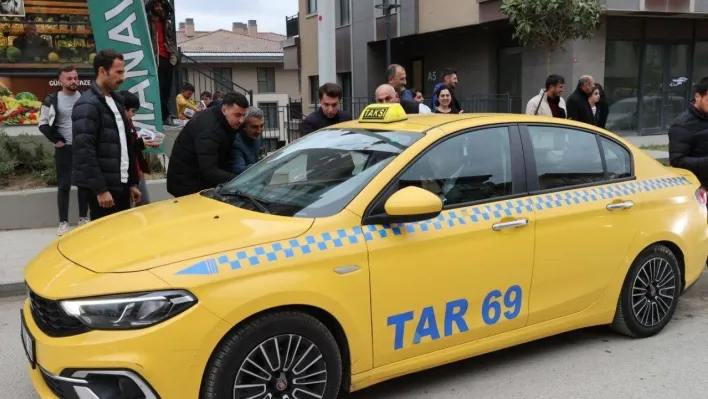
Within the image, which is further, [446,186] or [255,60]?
[255,60]

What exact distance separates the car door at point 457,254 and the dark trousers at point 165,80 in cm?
815

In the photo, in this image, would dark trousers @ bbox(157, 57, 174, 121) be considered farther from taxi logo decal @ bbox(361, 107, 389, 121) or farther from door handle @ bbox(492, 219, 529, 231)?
door handle @ bbox(492, 219, 529, 231)

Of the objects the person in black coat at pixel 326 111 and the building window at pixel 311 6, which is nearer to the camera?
the person in black coat at pixel 326 111

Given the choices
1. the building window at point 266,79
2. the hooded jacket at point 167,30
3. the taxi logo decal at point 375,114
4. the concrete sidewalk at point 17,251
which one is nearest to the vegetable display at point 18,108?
the hooded jacket at point 167,30

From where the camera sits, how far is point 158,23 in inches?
408

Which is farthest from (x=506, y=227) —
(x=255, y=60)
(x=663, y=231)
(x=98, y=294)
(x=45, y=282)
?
(x=255, y=60)

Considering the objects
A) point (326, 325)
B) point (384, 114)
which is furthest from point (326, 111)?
point (326, 325)

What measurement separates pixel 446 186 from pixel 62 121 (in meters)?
5.26

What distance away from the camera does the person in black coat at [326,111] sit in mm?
5871

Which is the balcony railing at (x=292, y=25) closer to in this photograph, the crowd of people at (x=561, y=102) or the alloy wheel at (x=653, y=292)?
the crowd of people at (x=561, y=102)

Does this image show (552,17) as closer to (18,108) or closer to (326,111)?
(326,111)

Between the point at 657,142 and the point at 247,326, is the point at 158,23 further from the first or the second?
the point at 657,142

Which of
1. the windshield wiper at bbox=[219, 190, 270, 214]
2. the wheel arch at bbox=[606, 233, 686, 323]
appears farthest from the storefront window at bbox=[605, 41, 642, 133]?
the windshield wiper at bbox=[219, 190, 270, 214]

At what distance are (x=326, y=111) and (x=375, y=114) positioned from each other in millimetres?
1856
